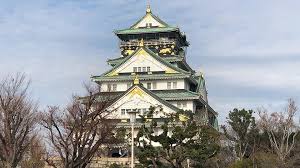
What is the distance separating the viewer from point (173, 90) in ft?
194

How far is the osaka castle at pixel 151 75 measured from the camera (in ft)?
185

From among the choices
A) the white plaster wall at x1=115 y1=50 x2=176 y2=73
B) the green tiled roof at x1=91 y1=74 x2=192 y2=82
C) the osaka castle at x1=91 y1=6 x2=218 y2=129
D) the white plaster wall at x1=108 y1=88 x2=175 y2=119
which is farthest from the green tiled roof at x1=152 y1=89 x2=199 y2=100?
the white plaster wall at x1=115 y1=50 x2=176 y2=73

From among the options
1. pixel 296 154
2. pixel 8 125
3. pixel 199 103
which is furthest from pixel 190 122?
pixel 199 103

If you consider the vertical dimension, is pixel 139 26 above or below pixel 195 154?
above

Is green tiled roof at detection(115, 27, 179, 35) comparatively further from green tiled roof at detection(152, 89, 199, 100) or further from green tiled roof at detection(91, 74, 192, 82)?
green tiled roof at detection(152, 89, 199, 100)

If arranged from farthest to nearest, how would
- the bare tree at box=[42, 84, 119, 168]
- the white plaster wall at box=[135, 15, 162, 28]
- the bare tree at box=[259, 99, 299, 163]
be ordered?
the white plaster wall at box=[135, 15, 162, 28], the bare tree at box=[259, 99, 299, 163], the bare tree at box=[42, 84, 119, 168]

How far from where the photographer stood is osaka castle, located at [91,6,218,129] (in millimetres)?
56344

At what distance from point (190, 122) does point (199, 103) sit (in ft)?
71.4

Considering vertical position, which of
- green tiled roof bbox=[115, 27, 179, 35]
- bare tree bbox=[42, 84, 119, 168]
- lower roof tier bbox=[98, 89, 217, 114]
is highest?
green tiled roof bbox=[115, 27, 179, 35]

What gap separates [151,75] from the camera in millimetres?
59406

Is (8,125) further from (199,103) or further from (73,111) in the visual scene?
(199,103)

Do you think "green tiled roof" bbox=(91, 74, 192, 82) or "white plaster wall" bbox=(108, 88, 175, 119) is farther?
"green tiled roof" bbox=(91, 74, 192, 82)

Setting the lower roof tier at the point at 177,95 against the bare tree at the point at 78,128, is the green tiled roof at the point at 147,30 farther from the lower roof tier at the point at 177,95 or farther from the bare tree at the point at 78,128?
the bare tree at the point at 78,128

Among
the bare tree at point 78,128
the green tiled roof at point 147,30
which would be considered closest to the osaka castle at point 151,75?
the green tiled roof at point 147,30
